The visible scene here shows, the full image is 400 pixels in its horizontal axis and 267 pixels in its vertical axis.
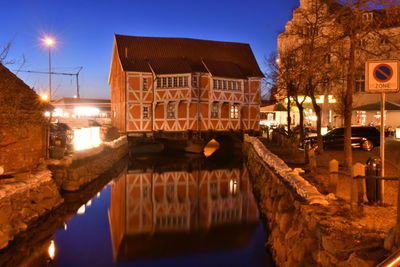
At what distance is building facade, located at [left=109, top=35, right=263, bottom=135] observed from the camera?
3684cm

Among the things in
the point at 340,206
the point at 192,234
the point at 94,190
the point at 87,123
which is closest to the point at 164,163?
the point at 94,190

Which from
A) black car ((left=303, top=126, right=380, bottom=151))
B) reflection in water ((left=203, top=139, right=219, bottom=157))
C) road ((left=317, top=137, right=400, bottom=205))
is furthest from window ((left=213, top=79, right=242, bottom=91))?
road ((left=317, top=137, right=400, bottom=205))

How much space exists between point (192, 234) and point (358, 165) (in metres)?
7.32

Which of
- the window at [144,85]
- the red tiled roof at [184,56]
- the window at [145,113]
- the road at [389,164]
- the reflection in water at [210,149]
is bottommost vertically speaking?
the reflection in water at [210,149]

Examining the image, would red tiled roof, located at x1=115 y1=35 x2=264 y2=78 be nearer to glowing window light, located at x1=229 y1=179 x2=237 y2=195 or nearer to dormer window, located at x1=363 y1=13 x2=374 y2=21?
glowing window light, located at x1=229 y1=179 x2=237 y2=195

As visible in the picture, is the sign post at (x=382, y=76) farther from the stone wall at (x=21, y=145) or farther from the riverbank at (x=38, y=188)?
A: the stone wall at (x=21, y=145)

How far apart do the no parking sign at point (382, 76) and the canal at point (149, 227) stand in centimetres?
552

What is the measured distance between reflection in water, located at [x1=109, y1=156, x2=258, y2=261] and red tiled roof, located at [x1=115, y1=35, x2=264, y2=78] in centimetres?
1535

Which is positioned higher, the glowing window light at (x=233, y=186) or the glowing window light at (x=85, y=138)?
the glowing window light at (x=85, y=138)

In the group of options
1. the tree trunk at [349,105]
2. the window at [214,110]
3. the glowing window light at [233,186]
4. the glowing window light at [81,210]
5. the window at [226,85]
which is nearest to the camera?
the tree trunk at [349,105]

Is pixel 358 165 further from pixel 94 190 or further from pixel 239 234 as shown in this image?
pixel 94 190

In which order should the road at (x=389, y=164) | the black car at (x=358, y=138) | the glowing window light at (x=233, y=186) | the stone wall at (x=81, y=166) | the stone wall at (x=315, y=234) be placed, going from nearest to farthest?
the stone wall at (x=315, y=234)
the road at (x=389, y=164)
the stone wall at (x=81, y=166)
the glowing window light at (x=233, y=186)
the black car at (x=358, y=138)

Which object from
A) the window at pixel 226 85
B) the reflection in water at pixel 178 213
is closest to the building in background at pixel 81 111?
the window at pixel 226 85

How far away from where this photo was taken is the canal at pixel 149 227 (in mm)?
10844
